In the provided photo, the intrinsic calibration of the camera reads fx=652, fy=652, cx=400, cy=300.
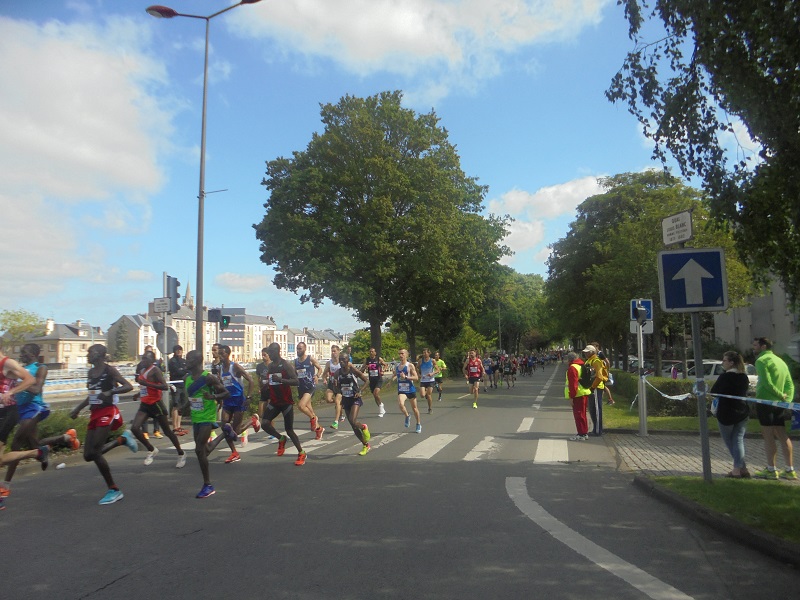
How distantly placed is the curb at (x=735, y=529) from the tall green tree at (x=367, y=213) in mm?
23771

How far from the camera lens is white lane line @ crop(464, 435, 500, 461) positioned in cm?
1084

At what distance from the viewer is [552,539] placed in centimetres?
569

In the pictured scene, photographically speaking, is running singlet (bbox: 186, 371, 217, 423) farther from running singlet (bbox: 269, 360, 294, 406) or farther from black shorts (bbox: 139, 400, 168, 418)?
black shorts (bbox: 139, 400, 168, 418)

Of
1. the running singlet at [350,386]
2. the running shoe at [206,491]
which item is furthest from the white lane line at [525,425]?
the running shoe at [206,491]

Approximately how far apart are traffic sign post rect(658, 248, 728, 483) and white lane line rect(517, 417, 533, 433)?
718 centimetres

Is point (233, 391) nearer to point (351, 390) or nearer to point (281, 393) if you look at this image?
point (281, 393)

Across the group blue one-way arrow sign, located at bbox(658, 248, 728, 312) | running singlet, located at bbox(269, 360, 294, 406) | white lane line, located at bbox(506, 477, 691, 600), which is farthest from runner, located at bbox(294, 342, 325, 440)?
blue one-way arrow sign, located at bbox(658, 248, 728, 312)

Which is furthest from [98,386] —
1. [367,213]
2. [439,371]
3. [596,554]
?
[367,213]

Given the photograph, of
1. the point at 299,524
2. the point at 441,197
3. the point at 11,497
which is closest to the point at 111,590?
the point at 299,524

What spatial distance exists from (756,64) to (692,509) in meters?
4.40

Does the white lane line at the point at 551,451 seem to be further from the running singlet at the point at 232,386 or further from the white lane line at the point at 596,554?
the running singlet at the point at 232,386

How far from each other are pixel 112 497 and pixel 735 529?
6512mm

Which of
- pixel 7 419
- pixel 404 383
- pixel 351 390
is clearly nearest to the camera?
pixel 7 419

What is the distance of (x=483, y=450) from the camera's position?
11555mm
